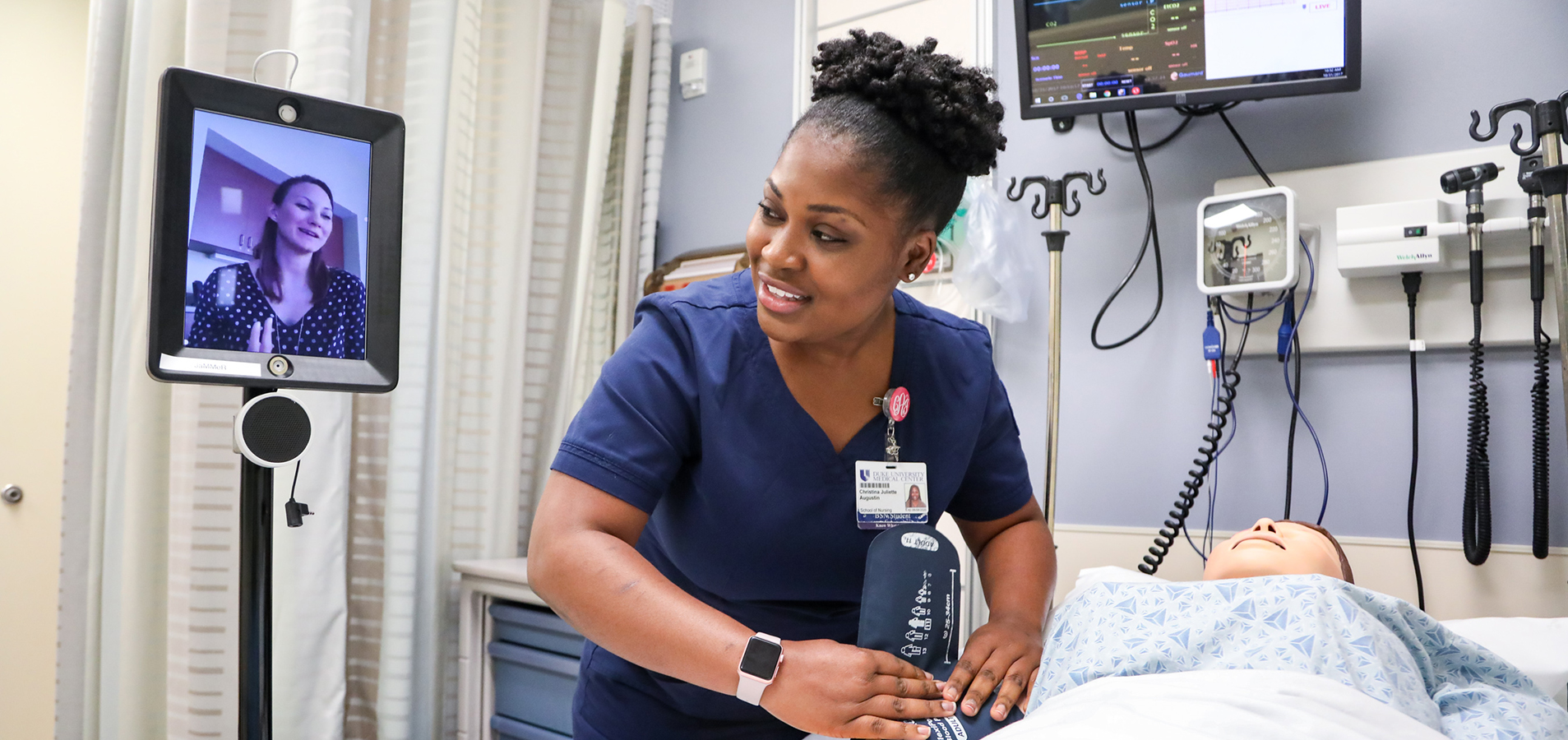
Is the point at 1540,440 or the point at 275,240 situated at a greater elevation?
the point at 275,240

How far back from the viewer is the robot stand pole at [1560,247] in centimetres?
142

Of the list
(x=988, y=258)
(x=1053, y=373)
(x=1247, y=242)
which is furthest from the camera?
(x=988, y=258)

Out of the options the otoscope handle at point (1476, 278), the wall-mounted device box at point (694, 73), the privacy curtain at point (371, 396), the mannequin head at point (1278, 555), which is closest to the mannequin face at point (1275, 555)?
the mannequin head at point (1278, 555)

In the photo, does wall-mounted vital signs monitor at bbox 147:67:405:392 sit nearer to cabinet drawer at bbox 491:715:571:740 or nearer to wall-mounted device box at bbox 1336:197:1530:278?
cabinet drawer at bbox 491:715:571:740

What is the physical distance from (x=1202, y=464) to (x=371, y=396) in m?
1.78

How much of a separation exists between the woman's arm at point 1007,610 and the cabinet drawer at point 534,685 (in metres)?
1.08

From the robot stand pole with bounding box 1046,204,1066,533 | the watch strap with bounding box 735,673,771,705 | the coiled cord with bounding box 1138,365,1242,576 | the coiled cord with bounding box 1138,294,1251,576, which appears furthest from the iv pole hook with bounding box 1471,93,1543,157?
the watch strap with bounding box 735,673,771,705

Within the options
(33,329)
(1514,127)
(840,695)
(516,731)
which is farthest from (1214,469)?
(33,329)

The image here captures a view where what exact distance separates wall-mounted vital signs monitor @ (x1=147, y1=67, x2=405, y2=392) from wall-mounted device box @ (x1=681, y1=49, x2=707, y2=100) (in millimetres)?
1688

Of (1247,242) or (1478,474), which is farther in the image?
(1247,242)

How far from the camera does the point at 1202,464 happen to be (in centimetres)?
180

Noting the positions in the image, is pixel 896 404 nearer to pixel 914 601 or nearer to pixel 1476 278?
pixel 914 601

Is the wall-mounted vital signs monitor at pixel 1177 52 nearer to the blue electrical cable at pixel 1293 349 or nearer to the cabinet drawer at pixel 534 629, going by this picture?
the blue electrical cable at pixel 1293 349

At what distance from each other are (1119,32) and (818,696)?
5.09 ft
